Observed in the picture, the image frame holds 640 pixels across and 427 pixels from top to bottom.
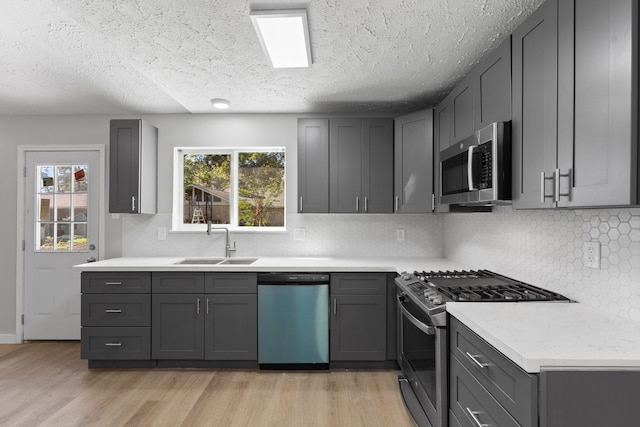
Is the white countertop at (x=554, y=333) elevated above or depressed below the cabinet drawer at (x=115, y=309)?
above

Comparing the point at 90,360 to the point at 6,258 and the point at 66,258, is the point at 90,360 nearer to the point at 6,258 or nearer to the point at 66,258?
the point at 66,258

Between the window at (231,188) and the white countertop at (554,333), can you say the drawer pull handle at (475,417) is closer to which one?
the white countertop at (554,333)

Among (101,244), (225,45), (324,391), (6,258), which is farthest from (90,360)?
(225,45)

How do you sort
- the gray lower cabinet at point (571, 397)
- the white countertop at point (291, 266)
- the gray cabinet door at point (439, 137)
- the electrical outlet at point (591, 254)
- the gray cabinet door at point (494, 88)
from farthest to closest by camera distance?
the white countertop at point (291, 266) < the gray cabinet door at point (439, 137) < the gray cabinet door at point (494, 88) < the electrical outlet at point (591, 254) < the gray lower cabinet at point (571, 397)

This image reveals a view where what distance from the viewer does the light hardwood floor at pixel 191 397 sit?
226 centimetres

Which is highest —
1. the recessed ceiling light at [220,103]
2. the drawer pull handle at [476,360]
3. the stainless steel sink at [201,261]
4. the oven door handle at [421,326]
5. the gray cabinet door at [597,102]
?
the recessed ceiling light at [220,103]

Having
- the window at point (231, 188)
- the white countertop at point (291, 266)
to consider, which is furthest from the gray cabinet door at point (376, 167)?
the window at point (231, 188)

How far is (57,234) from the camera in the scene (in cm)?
369

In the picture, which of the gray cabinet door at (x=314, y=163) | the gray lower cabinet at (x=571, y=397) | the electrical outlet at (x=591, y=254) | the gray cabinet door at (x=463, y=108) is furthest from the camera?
the gray cabinet door at (x=314, y=163)

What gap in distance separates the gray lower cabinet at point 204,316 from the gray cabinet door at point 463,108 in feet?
6.36

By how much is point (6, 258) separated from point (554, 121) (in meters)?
4.91

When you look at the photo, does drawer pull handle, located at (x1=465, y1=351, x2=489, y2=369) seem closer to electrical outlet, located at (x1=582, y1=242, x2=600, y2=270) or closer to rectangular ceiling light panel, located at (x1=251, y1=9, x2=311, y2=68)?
electrical outlet, located at (x1=582, y1=242, x2=600, y2=270)

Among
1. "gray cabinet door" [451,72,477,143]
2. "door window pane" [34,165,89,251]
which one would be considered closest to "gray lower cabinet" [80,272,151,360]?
"door window pane" [34,165,89,251]

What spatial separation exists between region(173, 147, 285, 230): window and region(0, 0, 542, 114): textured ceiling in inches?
20.4
